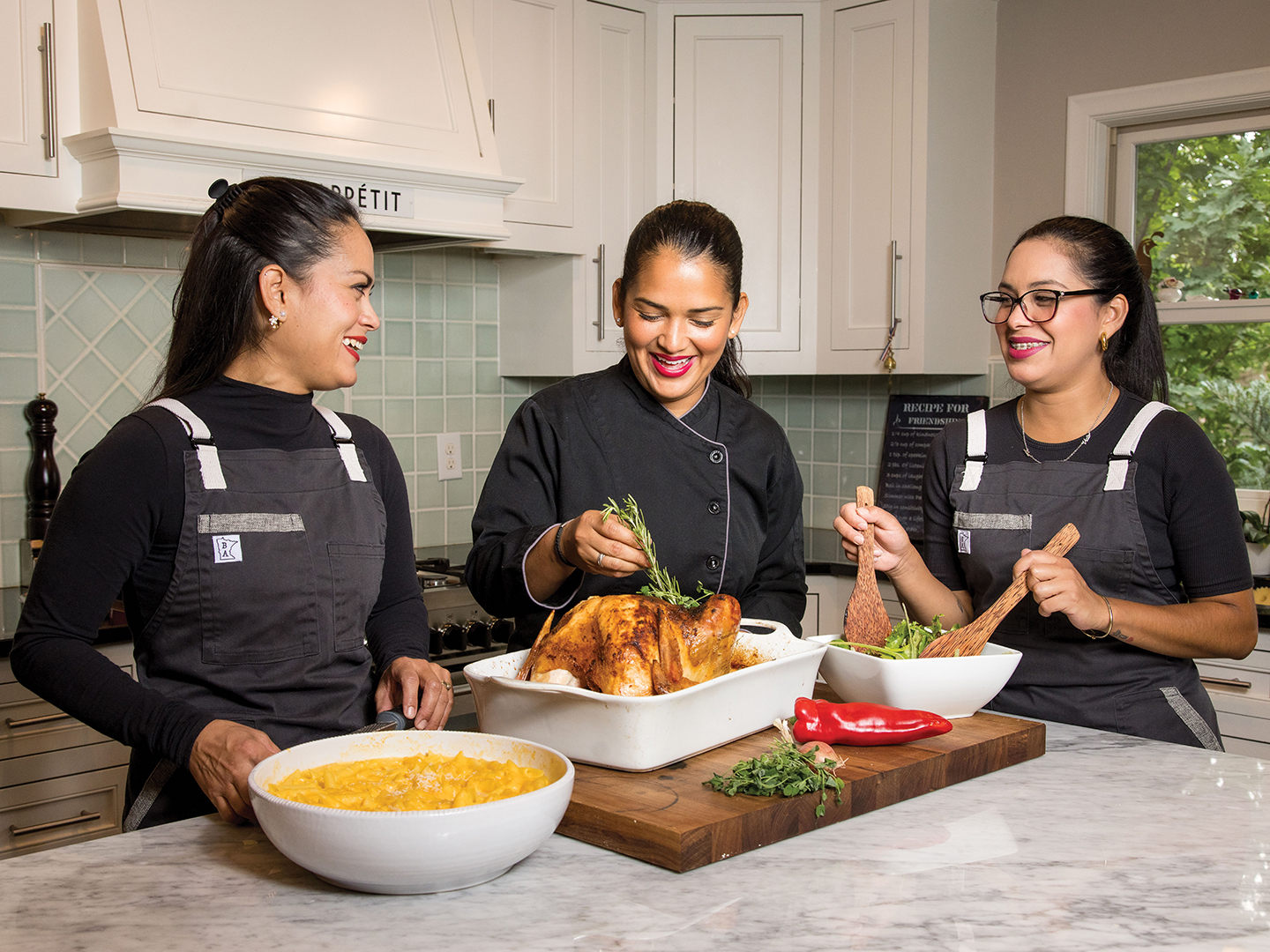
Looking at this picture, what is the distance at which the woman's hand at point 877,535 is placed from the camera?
5.54 feet

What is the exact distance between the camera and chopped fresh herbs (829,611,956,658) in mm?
1543

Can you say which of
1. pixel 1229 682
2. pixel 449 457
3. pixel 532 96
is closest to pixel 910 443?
pixel 1229 682

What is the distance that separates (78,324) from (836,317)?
2.14 m

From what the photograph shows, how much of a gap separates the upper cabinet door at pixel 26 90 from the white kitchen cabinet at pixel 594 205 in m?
1.27

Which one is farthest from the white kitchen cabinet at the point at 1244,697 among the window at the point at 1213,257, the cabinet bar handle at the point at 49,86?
the cabinet bar handle at the point at 49,86

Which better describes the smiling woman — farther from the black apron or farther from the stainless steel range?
the stainless steel range

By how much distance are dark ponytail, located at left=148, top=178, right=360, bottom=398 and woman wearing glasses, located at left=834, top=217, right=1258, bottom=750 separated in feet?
2.77

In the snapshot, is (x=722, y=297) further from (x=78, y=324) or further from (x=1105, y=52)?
(x=1105, y=52)

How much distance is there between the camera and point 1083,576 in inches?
73.8

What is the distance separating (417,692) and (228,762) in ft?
1.23

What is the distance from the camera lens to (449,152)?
2871 mm

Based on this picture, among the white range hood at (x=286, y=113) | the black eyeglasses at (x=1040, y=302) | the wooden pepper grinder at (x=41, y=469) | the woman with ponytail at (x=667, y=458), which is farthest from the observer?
the wooden pepper grinder at (x=41, y=469)

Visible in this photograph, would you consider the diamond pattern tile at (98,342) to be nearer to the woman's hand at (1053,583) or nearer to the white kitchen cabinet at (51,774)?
the white kitchen cabinet at (51,774)

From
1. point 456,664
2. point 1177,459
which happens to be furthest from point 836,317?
point 1177,459
